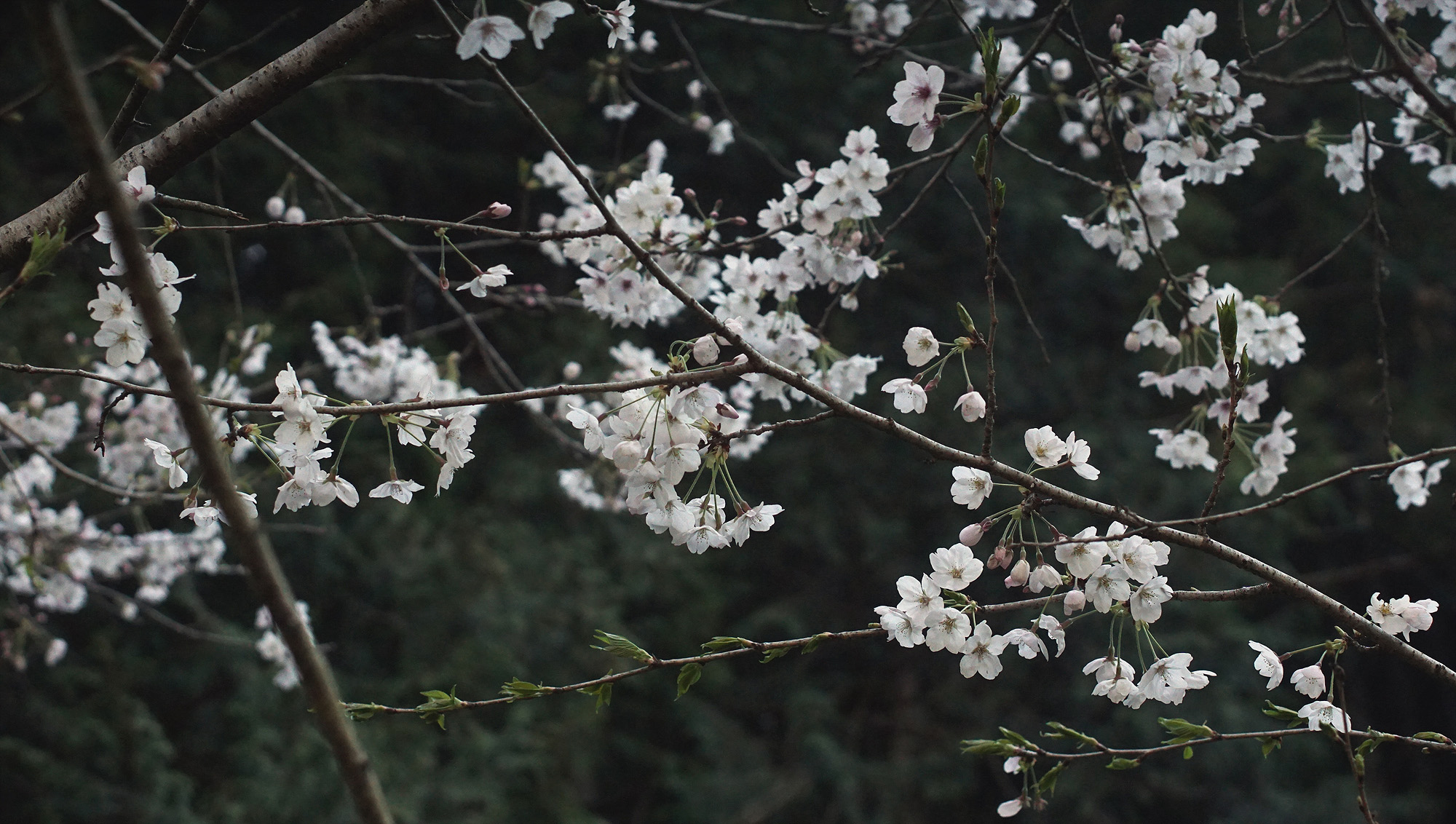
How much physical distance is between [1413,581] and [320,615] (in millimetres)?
6085

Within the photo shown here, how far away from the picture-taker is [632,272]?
1546mm

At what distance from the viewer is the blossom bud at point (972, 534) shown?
3.00ft

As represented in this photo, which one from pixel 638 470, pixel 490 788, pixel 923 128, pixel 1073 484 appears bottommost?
pixel 490 788

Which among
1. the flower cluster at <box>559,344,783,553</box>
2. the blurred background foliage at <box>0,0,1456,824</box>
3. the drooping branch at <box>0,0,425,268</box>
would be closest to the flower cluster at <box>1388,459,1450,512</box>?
the flower cluster at <box>559,344,783,553</box>

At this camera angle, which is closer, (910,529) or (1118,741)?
(1118,741)

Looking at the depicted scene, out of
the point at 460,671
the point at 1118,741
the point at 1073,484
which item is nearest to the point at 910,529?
the point at 1073,484

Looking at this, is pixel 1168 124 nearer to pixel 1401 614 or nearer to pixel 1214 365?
pixel 1214 365

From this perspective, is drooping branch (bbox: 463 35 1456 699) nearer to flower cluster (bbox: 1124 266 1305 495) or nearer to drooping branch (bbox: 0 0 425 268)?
drooping branch (bbox: 0 0 425 268)

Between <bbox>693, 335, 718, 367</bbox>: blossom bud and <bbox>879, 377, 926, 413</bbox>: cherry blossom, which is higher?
<bbox>879, 377, 926, 413</bbox>: cherry blossom

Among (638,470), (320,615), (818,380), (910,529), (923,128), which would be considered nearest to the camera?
(638,470)

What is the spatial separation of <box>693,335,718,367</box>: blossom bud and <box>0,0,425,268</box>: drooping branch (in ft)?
1.38

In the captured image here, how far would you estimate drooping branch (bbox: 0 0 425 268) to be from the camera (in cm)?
97

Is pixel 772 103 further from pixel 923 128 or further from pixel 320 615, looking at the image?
pixel 923 128

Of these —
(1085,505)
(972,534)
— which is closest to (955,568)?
(972,534)
